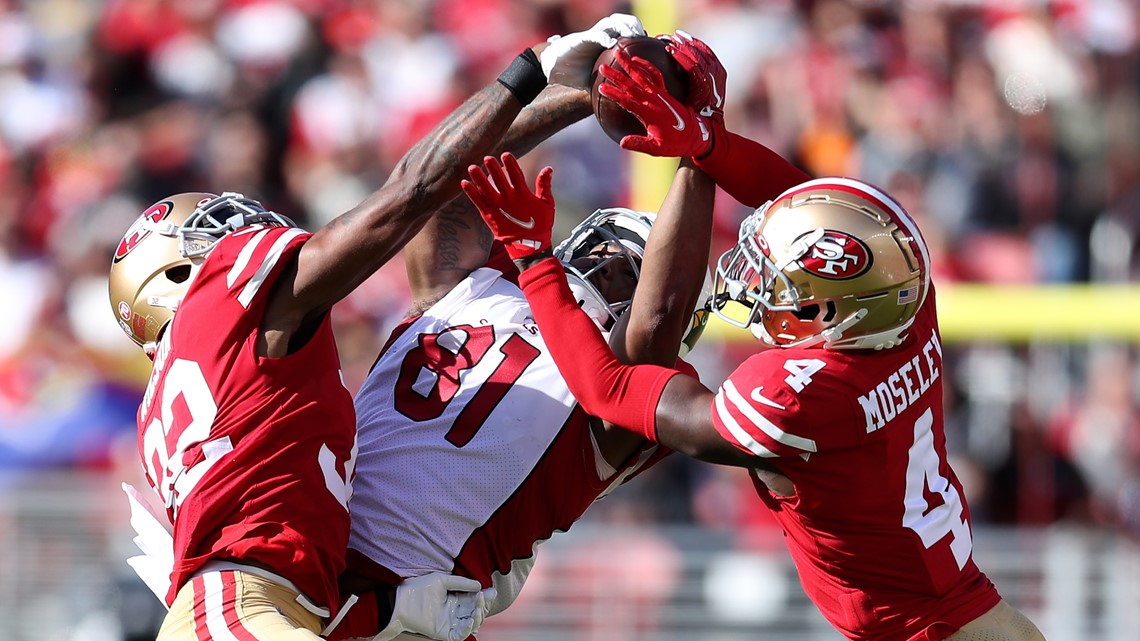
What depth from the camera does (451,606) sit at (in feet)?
12.0

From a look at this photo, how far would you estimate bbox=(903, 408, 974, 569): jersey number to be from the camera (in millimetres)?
3467

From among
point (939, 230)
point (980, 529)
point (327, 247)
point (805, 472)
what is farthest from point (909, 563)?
point (939, 230)

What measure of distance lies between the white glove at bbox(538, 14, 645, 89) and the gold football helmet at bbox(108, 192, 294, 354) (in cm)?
80

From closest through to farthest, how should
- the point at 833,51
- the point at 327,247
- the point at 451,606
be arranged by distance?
the point at 327,247, the point at 451,606, the point at 833,51

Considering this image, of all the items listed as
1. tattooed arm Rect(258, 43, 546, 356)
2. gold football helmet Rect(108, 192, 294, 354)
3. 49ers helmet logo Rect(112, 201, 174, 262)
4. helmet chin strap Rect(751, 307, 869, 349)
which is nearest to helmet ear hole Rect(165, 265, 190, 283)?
gold football helmet Rect(108, 192, 294, 354)

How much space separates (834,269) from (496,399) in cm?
89

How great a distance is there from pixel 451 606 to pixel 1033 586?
169 inches

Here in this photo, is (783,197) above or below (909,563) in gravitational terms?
above

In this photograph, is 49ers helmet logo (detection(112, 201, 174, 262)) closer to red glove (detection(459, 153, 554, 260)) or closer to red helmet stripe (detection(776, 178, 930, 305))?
red glove (detection(459, 153, 554, 260))

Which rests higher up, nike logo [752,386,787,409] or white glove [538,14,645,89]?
white glove [538,14,645,89]

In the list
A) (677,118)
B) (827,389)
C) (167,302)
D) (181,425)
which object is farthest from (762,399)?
(167,302)

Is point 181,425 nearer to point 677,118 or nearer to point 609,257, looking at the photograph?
point 609,257

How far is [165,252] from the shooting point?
372 centimetres

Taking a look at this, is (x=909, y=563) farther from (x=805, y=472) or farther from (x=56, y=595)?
(x=56, y=595)
